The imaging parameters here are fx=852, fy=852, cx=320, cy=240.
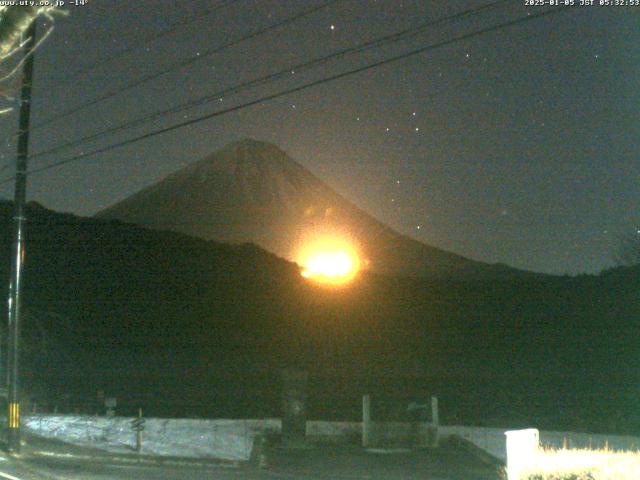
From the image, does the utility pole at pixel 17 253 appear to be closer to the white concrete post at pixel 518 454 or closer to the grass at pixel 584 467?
the white concrete post at pixel 518 454

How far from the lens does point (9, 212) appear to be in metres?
60.6

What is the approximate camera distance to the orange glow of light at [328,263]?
43406mm

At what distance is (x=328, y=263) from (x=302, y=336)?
7.23 meters

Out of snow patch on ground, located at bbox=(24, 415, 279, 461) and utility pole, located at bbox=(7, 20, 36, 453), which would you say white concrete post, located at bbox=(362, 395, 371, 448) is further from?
utility pole, located at bbox=(7, 20, 36, 453)

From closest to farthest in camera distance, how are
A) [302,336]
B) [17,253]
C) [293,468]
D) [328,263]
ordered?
[293,468], [17,253], [328,263], [302,336]

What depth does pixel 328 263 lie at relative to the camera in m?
43.4

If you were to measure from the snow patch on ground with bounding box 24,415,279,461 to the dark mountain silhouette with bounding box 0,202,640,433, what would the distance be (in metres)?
8.77

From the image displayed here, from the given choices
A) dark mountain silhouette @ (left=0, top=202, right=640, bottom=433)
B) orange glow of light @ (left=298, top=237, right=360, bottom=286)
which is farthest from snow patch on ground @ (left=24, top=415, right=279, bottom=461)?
orange glow of light @ (left=298, top=237, right=360, bottom=286)

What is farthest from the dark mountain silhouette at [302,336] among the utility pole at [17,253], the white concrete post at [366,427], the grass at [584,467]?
the grass at [584,467]

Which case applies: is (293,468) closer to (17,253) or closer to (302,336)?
(17,253)

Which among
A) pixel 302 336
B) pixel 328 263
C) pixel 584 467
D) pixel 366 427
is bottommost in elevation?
pixel 366 427

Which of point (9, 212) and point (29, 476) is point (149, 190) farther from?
point (29, 476)

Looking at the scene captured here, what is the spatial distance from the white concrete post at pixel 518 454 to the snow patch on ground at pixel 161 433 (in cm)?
1189

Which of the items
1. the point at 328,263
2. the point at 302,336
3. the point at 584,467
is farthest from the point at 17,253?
the point at 302,336
